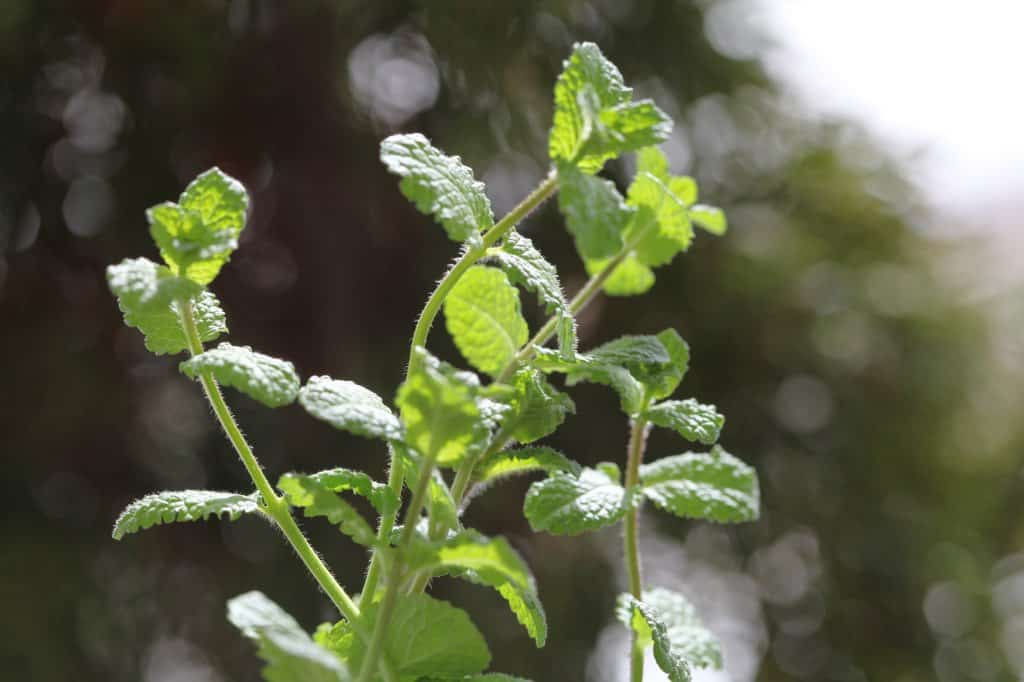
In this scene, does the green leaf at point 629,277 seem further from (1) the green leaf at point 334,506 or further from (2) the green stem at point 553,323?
(1) the green leaf at point 334,506

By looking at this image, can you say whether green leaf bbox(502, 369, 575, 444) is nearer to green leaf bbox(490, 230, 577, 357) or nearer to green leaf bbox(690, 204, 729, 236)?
green leaf bbox(490, 230, 577, 357)

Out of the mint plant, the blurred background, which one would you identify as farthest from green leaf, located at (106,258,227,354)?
the blurred background

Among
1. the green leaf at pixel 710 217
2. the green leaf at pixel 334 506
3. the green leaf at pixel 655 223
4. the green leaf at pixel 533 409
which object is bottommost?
the green leaf at pixel 334 506

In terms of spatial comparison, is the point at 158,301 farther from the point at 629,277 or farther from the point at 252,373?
the point at 629,277

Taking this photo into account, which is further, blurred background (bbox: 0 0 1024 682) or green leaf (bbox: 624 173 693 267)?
blurred background (bbox: 0 0 1024 682)

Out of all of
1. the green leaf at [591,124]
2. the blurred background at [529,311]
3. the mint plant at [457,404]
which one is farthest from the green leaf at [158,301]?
the blurred background at [529,311]

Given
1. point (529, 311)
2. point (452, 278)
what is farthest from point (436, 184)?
point (529, 311)

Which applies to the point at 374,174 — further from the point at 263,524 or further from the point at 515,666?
the point at 515,666
